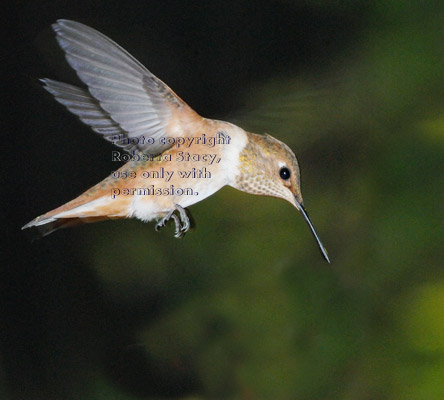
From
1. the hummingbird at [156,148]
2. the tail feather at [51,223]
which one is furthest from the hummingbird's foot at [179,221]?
the tail feather at [51,223]

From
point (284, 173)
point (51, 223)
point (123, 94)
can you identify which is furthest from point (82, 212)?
point (284, 173)

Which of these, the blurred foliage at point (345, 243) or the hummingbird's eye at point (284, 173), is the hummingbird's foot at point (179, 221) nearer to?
the blurred foliage at point (345, 243)

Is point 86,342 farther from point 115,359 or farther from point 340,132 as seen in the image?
point 340,132

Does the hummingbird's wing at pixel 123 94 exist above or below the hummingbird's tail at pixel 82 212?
above

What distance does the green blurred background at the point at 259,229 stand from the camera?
0.74m

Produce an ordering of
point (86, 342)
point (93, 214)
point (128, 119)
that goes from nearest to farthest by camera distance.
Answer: point (128, 119) → point (93, 214) → point (86, 342)

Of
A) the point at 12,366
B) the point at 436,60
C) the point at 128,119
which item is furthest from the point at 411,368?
the point at 12,366

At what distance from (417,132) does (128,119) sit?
1.35 feet

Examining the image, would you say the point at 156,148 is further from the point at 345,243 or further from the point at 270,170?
the point at 345,243

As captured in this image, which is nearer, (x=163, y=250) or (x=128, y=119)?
(x=128, y=119)

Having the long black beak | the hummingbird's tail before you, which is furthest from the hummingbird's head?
the hummingbird's tail

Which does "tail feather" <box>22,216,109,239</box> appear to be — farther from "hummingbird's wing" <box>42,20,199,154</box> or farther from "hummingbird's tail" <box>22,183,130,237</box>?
"hummingbird's wing" <box>42,20,199,154</box>

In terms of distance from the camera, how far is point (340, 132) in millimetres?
748

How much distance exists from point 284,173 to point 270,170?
21mm
